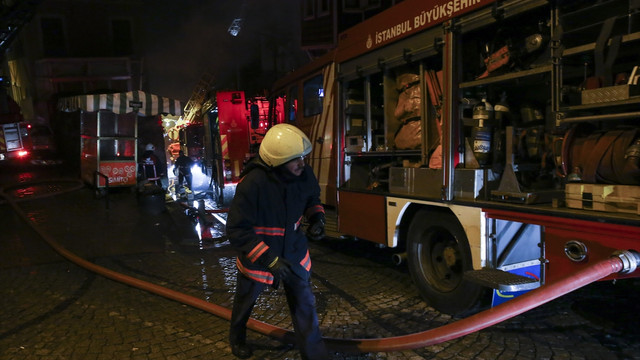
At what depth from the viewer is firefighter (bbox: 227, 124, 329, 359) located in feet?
8.24

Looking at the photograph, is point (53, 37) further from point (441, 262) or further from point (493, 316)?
point (493, 316)

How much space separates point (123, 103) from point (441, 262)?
824 cm

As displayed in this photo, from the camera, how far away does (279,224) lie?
264cm

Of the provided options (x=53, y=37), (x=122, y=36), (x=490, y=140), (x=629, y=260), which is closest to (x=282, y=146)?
(x=490, y=140)

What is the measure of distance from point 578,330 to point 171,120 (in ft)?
92.7

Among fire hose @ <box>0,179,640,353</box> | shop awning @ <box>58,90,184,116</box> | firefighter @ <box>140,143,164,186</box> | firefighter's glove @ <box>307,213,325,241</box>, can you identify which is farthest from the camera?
firefighter @ <box>140,143,164,186</box>

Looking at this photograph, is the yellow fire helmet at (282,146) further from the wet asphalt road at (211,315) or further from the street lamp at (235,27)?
the street lamp at (235,27)

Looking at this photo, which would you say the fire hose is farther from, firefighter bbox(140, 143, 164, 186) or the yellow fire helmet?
firefighter bbox(140, 143, 164, 186)

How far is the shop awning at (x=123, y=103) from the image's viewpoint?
9016 millimetres

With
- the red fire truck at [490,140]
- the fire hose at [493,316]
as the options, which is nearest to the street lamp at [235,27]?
the red fire truck at [490,140]

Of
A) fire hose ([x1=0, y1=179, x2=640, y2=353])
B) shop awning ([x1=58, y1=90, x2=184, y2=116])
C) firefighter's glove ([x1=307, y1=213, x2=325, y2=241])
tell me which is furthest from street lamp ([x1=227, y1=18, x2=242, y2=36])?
fire hose ([x1=0, y1=179, x2=640, y2=353])

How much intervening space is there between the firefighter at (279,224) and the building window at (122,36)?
20.6m

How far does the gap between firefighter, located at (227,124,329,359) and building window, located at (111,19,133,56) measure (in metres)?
20.6

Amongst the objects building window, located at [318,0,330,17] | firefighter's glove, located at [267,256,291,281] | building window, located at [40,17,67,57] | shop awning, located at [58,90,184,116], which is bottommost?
firefighter's glove, located at [267,256,291,281]
